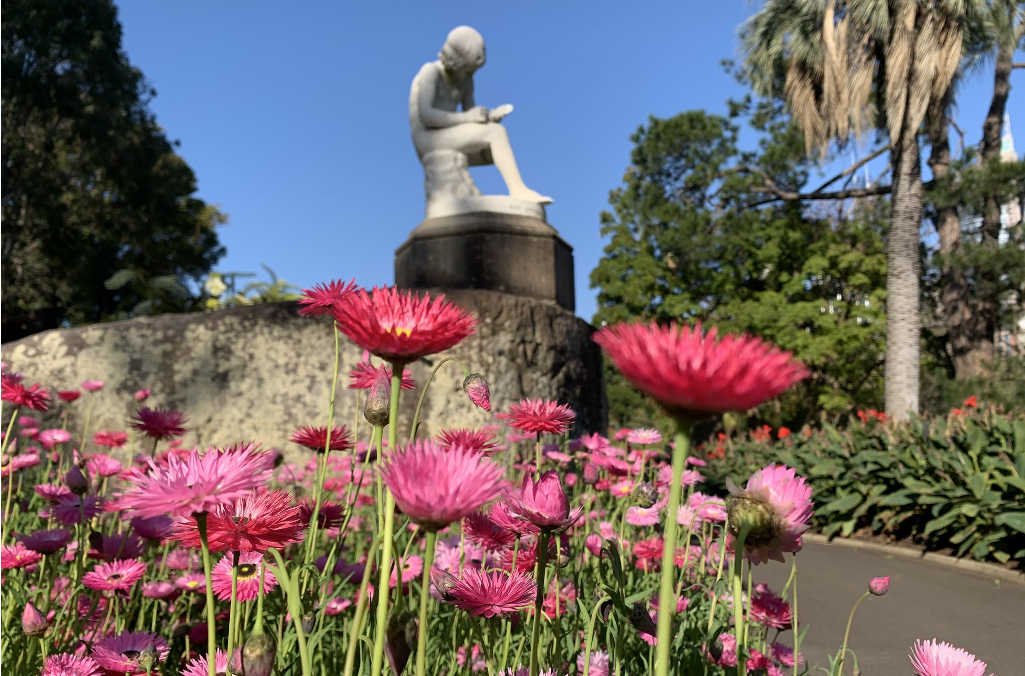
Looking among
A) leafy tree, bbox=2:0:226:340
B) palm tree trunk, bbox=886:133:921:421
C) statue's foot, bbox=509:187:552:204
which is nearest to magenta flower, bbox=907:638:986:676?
statue's foot, bbox=509:187:552:204

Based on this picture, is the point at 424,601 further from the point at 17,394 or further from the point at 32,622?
the point at 17,394

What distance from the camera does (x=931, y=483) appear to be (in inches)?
185

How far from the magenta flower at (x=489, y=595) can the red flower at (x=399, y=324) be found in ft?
1.14

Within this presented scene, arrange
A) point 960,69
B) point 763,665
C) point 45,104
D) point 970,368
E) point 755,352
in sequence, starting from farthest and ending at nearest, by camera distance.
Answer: point 45,104
point 970,368
point 960,69
point 763,665
point 755,352

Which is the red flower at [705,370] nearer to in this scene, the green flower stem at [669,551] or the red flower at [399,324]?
the green flower stem at [669,551]

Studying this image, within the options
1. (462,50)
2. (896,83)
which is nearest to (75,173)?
(462,50)

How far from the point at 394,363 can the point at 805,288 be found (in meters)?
19.3

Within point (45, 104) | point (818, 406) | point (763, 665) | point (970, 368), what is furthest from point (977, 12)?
point (45, 104)

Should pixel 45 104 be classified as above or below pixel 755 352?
above

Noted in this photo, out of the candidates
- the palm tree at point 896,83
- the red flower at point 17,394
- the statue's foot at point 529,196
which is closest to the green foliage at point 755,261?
the palm tree at point 896,83

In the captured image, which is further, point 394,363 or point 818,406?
point 818,406

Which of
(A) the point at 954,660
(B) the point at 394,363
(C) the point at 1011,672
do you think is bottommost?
(C) the point at 1011,672

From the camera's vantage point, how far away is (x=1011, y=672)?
2.11m

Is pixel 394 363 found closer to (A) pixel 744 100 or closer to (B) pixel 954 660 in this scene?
(B) pixel 954 660
